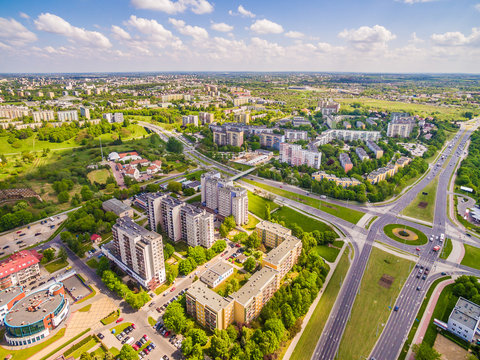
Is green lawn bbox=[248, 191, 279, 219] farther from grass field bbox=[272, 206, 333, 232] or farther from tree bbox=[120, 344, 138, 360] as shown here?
tree bbox=[120, 344, 138, 360]

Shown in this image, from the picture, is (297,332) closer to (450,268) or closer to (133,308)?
(133,308)

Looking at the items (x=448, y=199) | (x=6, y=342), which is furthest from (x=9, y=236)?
(x=448, y=199)

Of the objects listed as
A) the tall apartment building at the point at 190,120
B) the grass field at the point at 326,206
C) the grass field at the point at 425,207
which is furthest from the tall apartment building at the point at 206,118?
the grass field at the point at 425,207

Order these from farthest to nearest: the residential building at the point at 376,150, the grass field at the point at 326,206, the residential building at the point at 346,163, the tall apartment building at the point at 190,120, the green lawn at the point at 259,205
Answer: the tall apartment building at the point at 190,120 < the residential building at the point at 376,150 < the residential building at the point at 346,163 < the green lawn at the point at 259,205 < the grass field at the point at 326,206

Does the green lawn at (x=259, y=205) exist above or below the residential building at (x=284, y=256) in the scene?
below

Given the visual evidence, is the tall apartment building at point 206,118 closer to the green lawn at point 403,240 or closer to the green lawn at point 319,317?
the green lawn at point 403,240

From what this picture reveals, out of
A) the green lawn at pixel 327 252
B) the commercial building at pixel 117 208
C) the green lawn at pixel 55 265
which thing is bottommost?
the green lawn at pixel 55 265
